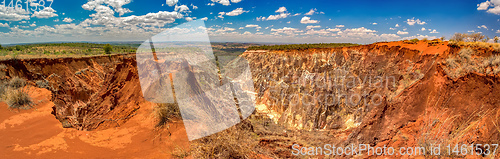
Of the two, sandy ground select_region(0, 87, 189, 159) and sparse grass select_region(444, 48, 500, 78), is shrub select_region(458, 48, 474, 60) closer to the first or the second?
sparse grass select_region(444, 48, 500, 78)

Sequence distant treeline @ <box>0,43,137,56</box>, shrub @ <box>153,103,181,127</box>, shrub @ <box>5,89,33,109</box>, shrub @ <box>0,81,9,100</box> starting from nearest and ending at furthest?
1. shrub @ <box>153,103,181,127</box>
2. shrub @ <box>5,89,33,109</box>
3. shrub @ <box>0,81,9,100</box>
4. distant treeline @ <box>0,43,137,56</box>

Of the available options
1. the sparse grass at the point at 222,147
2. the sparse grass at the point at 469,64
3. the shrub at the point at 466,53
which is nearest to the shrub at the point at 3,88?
the sparse grass at the point at 222,147

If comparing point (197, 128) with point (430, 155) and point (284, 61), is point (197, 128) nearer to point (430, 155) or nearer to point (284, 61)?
point (430, 155)

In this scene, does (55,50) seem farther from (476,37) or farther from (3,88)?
(476,37)

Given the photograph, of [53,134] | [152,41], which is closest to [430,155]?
[152,41]

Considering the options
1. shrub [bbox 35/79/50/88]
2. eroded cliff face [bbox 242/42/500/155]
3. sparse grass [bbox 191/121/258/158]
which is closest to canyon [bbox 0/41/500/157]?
eroded cliff face [bbox 242/42/500/155]

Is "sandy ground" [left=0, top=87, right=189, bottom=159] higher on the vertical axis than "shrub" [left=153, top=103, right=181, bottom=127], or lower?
lower
